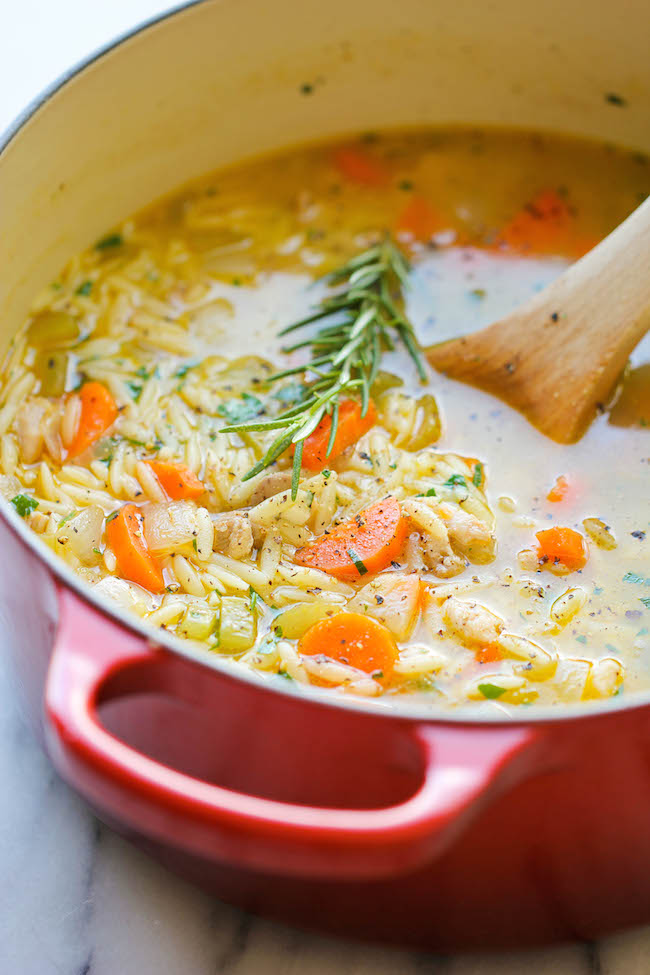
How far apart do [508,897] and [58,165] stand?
184cm

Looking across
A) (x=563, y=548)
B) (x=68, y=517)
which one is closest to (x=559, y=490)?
(x=563, y=548)

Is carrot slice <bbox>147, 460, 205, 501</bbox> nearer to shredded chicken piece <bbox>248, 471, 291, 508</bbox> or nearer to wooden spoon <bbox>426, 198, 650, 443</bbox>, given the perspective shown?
shredded chicken piece <bbox>248, 471, 291, 508</bbox>

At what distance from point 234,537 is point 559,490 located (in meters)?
0.68

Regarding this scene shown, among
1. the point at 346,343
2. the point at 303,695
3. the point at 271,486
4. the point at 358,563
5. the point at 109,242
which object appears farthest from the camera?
the point at 109,242

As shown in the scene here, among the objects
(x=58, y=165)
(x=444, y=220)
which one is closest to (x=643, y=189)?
(x=444, y=220)

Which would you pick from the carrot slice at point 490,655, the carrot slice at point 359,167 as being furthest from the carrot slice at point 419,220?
the carrot slice at point 490,655

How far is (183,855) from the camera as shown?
150 centimetres

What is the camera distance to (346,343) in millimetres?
2473

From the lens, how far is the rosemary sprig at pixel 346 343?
2.17 metres

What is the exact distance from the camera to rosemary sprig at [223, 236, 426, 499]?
2.17m

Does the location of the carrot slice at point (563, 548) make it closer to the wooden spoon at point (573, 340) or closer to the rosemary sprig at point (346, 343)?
the wooden spoon at point (573, 340)

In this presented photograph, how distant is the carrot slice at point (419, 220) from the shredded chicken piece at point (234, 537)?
3.56 ft

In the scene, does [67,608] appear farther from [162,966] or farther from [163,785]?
[162,966]

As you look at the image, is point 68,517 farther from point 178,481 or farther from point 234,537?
point 234,537
